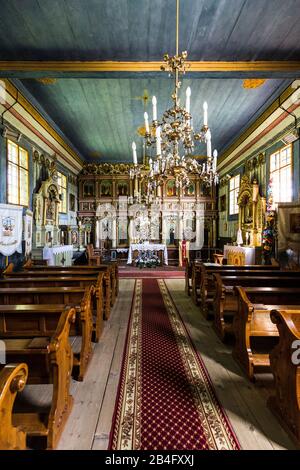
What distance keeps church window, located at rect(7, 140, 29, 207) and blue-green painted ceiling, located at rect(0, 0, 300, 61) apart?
2.68 m

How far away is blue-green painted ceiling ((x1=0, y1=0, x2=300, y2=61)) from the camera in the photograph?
13.8 feet

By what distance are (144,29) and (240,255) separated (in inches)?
290

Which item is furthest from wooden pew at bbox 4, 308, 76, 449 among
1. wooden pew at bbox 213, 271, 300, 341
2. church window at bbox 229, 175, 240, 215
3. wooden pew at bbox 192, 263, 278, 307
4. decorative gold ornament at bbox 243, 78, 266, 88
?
church window at bbox 229, 175, 240, 215

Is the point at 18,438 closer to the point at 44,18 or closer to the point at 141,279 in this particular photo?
the point at 44,18

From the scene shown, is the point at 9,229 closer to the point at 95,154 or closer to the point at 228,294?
the point at 228,294

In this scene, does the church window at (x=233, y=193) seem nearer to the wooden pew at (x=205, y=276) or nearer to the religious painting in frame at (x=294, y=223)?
the religious painting in frame at (x=294, y=223)

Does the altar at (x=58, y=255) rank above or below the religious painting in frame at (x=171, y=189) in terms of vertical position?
below

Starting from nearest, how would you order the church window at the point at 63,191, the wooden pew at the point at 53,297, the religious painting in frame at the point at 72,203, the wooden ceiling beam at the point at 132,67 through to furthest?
1. the wooden pew at the point at 53,297
2. the wooden ceiling beam at the point at 132,67
3. the church window at the point at 63,191
4. the religious painting in frame at the point at 72,203

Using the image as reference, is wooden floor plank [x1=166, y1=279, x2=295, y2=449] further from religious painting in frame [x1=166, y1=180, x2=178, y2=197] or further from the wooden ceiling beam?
religious painting in frame [x1=166, y1=180, x2=178, y2=197]

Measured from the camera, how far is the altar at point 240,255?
9034 millimetres

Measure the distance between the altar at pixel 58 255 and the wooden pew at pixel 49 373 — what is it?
6141 millimetres

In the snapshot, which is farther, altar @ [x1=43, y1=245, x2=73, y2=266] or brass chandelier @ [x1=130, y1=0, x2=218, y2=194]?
altar @ [x1=43, y1=245, x2=73, y2=266]

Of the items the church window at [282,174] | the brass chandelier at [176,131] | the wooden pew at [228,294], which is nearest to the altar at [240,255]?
the church window at [282,174]
